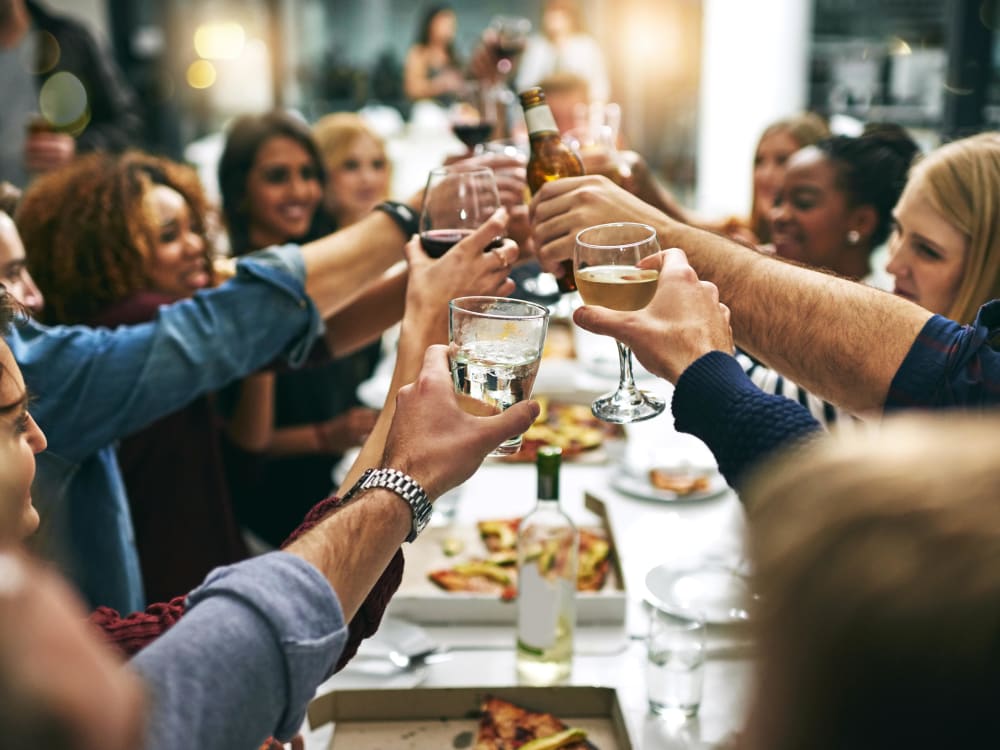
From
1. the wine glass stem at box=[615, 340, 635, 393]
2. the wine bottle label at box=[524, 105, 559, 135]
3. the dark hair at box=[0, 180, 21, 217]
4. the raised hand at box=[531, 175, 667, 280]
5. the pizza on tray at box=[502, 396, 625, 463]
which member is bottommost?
the pizza on tray at box=[502, 396, 625, 463]

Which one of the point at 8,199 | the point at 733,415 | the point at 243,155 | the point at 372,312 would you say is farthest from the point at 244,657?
the point at 243,155

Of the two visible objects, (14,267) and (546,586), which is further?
(14,267)

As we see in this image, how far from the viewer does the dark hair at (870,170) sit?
2500mm

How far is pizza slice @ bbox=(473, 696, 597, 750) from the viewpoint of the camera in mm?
1176

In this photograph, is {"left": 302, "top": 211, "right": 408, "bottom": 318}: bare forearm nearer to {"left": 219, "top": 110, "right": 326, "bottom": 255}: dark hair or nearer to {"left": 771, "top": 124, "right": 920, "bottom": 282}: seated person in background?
{"left": 771, "top": 124, "right": 920, "bottom": 282}: seated person in background

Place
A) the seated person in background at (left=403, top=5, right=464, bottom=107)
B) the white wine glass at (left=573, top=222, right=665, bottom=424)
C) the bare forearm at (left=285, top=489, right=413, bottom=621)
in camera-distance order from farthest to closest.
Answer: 1. the seated person in background at (left=403, top=5, right=464, bottom=107)
2. the white wine glass at (left=573, top=222, right=665, bottom=424)
3. the bare forearm at (left=285, top=489, right=413, bottom=621)

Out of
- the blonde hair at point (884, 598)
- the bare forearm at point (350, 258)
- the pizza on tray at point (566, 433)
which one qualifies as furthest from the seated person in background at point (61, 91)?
the blonde hair at point (884, 598)

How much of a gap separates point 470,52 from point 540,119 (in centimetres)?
760

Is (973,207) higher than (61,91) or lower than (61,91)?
lower

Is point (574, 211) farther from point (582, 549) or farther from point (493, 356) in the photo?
point (582, 549)

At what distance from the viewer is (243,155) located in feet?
10.1

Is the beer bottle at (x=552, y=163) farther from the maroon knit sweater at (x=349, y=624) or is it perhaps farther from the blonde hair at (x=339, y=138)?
the blonde hair at (x=339, y=138)

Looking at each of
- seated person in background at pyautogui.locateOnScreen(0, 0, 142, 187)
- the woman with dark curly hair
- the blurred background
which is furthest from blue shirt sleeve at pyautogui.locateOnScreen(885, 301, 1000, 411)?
the blurred background

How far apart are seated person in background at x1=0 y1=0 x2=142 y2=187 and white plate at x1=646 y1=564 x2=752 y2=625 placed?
9.71ft
